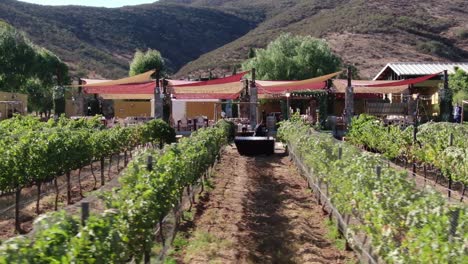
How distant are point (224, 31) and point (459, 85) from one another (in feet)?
201

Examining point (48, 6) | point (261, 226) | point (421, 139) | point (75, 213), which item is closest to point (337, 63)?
point (421, 139)

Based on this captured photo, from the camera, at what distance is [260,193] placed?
10805 mm

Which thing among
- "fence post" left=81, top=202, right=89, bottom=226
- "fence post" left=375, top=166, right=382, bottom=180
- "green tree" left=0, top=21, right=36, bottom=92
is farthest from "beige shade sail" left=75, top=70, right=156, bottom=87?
"fence post" left=81, top=202, right=89, bottom=226

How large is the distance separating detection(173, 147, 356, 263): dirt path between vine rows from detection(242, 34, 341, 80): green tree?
86.3 ft

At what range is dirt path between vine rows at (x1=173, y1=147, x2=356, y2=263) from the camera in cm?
663

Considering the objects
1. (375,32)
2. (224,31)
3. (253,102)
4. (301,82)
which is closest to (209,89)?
(253,102)

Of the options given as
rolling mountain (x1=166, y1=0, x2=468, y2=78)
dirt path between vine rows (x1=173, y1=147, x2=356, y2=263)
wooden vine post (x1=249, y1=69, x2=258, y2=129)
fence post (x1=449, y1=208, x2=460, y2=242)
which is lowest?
dirt path between vine rows (x1=173, y1=147, x2=356, y2=263)

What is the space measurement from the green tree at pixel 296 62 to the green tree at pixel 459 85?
10.1 m

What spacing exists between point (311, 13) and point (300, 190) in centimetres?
6819

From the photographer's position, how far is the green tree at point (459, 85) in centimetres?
2762

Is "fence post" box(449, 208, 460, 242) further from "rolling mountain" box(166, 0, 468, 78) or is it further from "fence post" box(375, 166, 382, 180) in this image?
"rolling mountain" box(166, 0, 468, 78)

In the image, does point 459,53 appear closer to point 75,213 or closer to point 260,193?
point 260,193

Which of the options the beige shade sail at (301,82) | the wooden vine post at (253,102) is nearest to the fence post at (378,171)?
the beige shade sail at (301,82)

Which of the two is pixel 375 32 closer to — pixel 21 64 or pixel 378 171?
pixel 21 64
